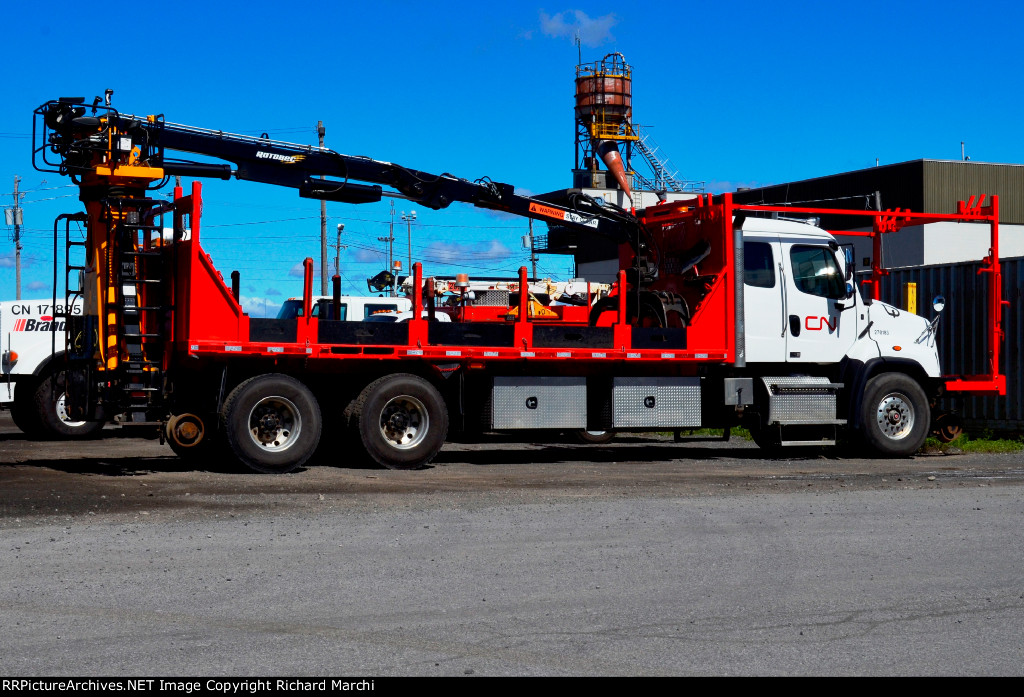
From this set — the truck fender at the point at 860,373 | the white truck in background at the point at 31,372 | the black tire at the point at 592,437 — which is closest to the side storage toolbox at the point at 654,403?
the truck fender at the point at 860,373

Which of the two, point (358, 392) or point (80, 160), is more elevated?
point (80, 160)

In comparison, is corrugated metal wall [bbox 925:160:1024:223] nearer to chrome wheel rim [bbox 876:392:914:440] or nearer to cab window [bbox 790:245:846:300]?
chrome wheel rim [bbox 876:392:914:440]

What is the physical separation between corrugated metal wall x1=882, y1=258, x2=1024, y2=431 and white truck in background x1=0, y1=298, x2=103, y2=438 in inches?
552

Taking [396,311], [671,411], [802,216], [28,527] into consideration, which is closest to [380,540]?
[28,527]

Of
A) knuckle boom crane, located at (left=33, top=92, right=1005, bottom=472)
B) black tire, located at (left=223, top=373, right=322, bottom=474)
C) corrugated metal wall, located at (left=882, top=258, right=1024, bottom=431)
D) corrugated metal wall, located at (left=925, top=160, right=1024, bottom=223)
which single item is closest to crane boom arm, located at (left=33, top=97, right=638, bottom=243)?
knuckle boom crane, located at (left=33, top=92, right=1005, bottom=472)

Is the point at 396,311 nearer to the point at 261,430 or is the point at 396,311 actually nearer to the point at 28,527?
the point at 261,430

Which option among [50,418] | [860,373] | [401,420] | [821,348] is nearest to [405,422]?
[401,420]

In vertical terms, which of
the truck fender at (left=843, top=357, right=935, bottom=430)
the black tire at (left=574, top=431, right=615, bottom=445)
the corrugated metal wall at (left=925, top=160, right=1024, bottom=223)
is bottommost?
the black tire at (left=574, top=431, right=615, bottom=445)

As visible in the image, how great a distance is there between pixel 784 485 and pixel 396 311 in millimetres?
13322

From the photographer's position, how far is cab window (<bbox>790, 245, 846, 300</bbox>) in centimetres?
1672

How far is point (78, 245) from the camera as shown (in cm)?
1395

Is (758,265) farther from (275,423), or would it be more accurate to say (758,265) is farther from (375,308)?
(375,308)

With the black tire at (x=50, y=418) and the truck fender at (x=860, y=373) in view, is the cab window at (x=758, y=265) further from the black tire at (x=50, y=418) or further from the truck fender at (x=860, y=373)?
the black tire at (x=50, y=418)

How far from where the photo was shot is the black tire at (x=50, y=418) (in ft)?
64.6
